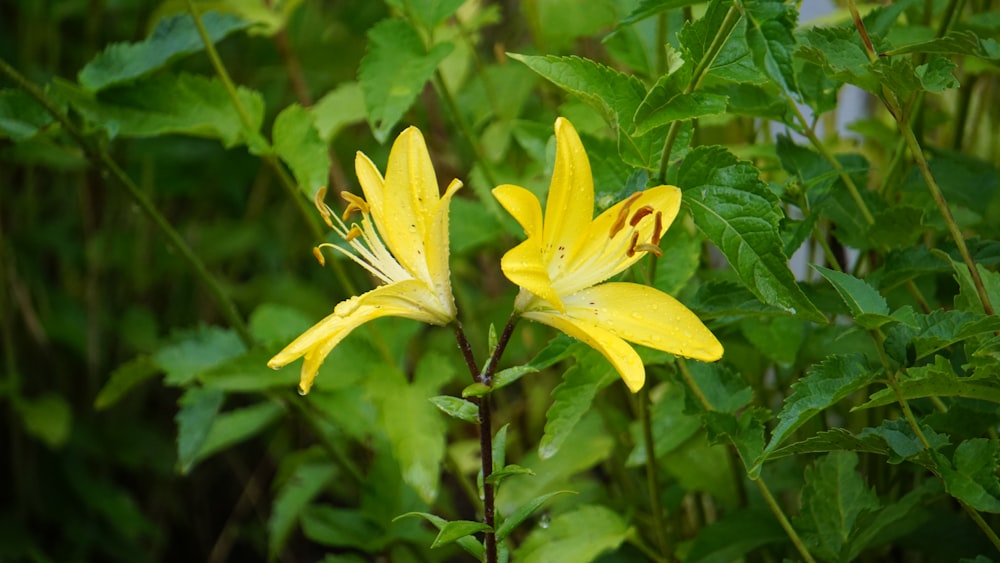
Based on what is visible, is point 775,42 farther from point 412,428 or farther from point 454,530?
point 412,428

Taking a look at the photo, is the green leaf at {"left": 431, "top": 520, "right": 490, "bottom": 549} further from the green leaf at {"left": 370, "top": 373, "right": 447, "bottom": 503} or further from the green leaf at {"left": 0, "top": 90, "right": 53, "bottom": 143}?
the green leaf at {"left": 0, "top": 90, "right": 53, "bottom": 143}

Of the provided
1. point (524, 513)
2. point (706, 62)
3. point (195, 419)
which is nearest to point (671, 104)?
point (706, 62)

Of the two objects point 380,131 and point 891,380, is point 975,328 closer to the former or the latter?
point 891,380

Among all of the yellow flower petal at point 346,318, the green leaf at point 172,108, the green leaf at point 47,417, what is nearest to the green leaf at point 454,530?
the yellow flower petal at point 346,318

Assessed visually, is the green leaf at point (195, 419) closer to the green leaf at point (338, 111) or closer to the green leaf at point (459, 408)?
the green leaf at point (338, 111)

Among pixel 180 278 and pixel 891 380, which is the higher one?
pixel 891 380

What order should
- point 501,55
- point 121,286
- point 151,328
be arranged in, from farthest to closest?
point 121,286, point 151,328, point 501,55

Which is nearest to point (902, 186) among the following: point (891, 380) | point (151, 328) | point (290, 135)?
point (891, 380)
